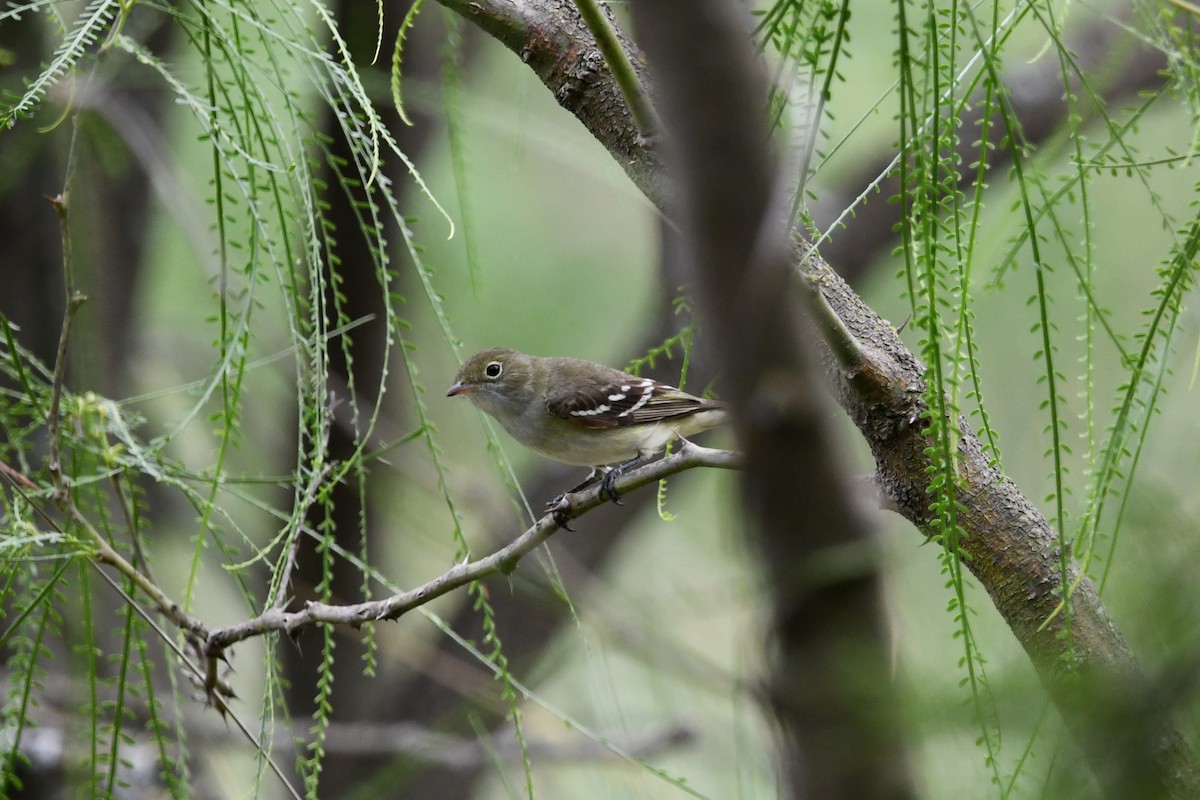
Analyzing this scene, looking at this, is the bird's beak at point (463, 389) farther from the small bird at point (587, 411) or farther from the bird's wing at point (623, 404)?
the bird's wing at point (623, 404)

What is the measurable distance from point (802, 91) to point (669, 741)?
303 centimetres

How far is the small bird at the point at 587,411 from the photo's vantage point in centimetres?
471

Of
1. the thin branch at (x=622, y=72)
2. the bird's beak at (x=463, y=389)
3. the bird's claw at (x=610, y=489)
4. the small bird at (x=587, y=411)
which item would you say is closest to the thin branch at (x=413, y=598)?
the bird's claw at (x=610, y=489)

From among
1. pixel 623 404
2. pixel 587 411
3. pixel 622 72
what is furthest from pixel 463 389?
pixel 622 72

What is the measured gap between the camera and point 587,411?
189 inches

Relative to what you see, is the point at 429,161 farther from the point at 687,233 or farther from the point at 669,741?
the point at 687,233

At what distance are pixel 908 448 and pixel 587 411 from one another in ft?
9.41

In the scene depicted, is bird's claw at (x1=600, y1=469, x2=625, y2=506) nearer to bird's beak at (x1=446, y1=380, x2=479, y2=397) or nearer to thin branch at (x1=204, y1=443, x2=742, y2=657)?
thin branch at (x1=204, y1=443, x2=742, y2=657)

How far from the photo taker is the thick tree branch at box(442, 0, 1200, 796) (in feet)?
6.38

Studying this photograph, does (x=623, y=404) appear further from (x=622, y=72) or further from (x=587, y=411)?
(x=622, y=72)

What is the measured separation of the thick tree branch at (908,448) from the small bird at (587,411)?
94.5 inches

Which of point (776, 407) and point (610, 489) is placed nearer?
point (776, 407)

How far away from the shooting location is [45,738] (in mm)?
4422

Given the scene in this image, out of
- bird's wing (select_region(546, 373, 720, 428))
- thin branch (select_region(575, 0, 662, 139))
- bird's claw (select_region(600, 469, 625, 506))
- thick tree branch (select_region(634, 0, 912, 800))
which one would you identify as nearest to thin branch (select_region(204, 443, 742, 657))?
bird's claw (select_region(600, 469, 625, 506))
